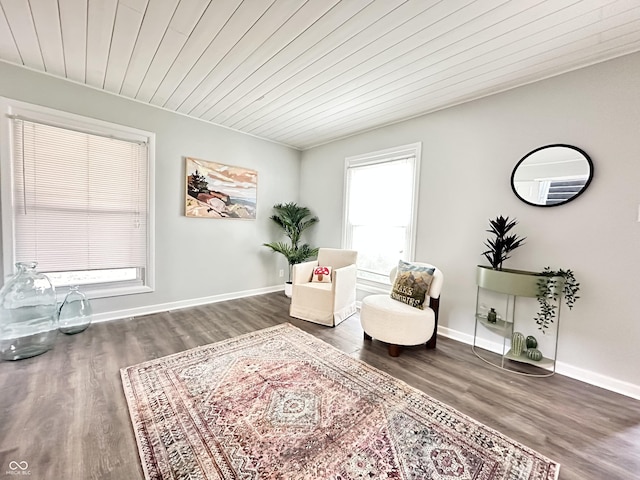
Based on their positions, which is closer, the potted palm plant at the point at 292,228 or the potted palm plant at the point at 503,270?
the potted palm plant at the point at 503,270

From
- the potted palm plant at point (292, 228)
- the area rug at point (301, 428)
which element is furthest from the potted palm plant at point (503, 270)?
the potted palm plant at point (292, 228)

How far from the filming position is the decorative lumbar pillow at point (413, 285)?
2.52 meters

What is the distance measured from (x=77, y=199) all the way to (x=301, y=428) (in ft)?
10.4

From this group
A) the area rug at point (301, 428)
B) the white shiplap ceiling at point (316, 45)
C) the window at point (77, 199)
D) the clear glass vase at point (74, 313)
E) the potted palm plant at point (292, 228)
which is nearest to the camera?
the area rug at point (301, 428)

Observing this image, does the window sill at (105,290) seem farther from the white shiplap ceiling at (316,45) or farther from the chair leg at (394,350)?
the chair leg at (394,350)

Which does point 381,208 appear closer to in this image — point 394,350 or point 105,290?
point 394,350

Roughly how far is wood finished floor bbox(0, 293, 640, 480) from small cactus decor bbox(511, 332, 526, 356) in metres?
0.24

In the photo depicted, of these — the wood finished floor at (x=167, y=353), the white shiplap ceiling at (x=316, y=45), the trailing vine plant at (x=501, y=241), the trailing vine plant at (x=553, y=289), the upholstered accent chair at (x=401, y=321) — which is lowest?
the wood finished floor at (x=167, y=353)

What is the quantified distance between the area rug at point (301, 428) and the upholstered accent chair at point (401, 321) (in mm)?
381

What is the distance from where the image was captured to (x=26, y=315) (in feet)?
7.73

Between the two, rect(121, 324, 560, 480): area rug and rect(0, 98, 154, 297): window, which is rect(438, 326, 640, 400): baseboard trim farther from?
rect(0, 98, 154, 297): window

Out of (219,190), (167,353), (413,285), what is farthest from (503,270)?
(219,190)

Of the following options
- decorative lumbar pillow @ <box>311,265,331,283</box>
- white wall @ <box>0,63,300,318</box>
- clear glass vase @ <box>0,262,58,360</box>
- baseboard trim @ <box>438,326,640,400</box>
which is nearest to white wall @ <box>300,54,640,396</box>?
baseboard trim @ <box>438,326,640,400</box>

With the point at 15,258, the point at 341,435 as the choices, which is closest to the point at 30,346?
the point at 15,258
